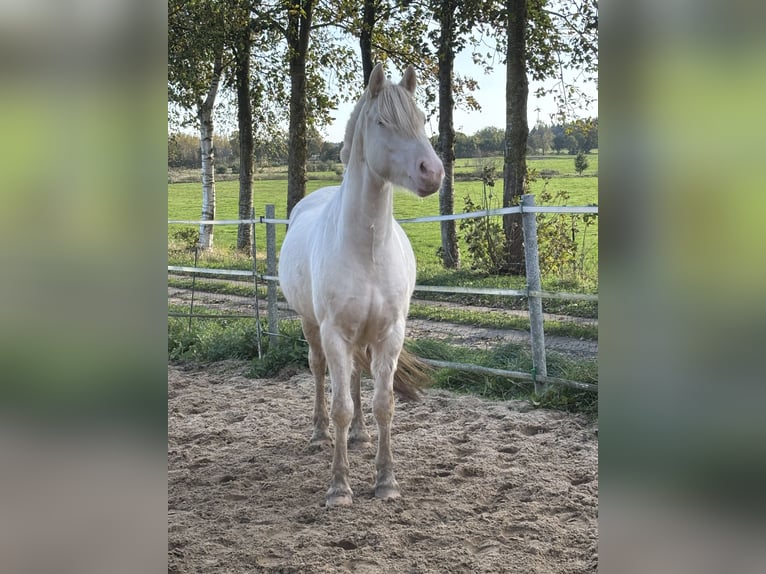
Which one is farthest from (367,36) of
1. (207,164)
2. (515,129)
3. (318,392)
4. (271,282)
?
(318,392)

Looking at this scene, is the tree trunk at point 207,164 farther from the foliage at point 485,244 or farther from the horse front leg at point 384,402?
the horse front leg at point 384,402

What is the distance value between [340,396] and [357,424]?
35.3 inches

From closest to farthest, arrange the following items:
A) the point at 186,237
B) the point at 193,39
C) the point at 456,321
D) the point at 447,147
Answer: the point at 456,321 → the point at 193,39 → the point at 447,147 → the point at 186,237

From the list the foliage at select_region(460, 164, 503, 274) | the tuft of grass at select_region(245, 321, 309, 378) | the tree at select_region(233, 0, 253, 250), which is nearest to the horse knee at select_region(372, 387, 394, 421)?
the tuft of grass at select_region(245, 321, 309, 378)

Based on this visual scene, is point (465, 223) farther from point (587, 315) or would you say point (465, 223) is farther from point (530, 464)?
point (530, 464)

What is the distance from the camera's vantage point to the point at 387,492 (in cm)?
304

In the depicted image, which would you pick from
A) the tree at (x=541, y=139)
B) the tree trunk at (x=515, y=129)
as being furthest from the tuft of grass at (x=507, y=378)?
the tree at (x=541, y=139)

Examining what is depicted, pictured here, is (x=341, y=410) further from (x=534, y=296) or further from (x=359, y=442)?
(x=534, y=296)

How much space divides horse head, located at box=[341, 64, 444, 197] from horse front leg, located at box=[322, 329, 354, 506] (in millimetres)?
830

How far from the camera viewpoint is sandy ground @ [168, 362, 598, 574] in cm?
243

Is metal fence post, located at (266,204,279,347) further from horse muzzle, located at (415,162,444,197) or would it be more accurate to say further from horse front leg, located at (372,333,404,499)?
horse muzzle, located at (415,162,444,197)
